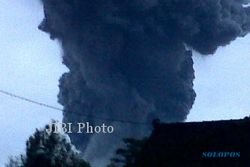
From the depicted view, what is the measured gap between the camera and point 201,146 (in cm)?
1510

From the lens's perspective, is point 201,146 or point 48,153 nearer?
point 201,146

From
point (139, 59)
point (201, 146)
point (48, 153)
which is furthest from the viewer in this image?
point (139, 59)

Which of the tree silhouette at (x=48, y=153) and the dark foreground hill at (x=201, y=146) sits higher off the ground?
the tree silhouette at (x=48, y=153)

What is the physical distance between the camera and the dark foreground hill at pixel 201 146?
1453cm

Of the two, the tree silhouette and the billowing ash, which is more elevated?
the billowing ash

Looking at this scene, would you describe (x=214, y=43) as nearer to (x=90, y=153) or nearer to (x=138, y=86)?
(x=138, y=86)

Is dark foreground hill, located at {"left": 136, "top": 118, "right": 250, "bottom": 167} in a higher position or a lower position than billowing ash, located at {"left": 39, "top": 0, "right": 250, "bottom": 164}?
lower

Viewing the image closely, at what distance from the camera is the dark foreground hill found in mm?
14531

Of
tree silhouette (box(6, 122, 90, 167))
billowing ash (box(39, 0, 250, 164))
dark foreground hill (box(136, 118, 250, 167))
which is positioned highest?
billowing ash (box(39, 0, 250, 164))

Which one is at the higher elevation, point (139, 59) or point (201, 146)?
point (139, 59)

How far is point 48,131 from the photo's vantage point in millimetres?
45375

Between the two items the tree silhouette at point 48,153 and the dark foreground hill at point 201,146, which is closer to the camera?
the dark foreground hill at point 201,146

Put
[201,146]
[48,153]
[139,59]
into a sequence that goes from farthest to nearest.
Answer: [139,59], [48,153], [201,146]

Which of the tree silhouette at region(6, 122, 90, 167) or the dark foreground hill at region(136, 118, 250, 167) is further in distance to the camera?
the tree silhouette at region(6, 122, 90, 167)
